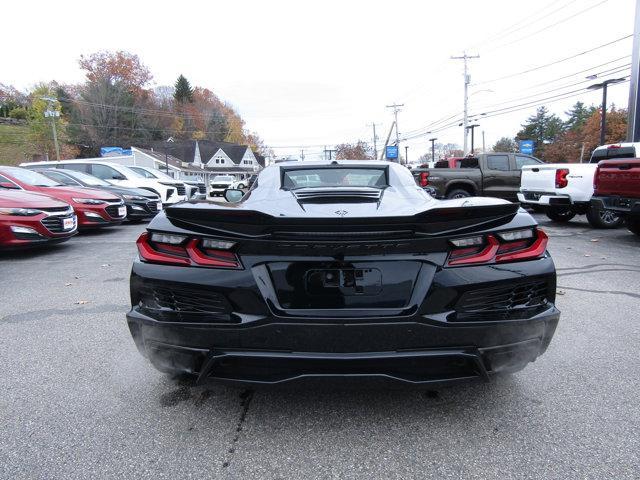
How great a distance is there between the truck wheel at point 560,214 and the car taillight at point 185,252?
11.0 metres

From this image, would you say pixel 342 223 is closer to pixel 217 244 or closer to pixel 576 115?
pixel 217 244

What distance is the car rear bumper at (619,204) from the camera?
23.4ft

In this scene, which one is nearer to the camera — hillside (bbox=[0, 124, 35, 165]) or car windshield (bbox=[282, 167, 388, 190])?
car windshield (bbox=[282, 167, 388, 190])

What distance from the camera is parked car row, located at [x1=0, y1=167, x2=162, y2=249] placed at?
6656 mm

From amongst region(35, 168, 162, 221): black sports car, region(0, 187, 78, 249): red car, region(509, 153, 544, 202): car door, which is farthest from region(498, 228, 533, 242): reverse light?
region(509, 153, 544, 202): car door

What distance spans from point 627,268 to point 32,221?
899 centimetres

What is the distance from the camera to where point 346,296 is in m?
1.97

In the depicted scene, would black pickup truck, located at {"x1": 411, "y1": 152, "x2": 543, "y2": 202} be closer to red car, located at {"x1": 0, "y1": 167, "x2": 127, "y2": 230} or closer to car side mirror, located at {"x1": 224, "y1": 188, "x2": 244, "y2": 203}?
red car, located at {"x1": 0, "y1": 167, "x2": 127, "y2": 230}

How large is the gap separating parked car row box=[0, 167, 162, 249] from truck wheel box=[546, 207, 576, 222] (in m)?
10.9

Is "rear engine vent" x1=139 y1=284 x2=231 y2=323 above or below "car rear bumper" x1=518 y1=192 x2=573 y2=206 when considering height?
above

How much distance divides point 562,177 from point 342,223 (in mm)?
9445

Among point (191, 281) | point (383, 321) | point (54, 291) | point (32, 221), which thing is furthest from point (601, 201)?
point (32, 221)

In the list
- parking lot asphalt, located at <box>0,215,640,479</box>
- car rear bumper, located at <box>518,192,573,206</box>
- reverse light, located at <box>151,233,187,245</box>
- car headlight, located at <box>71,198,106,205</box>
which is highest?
reverse light, located at <box>151,233,187,245</box>

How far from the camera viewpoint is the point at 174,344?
2070 millimetres
